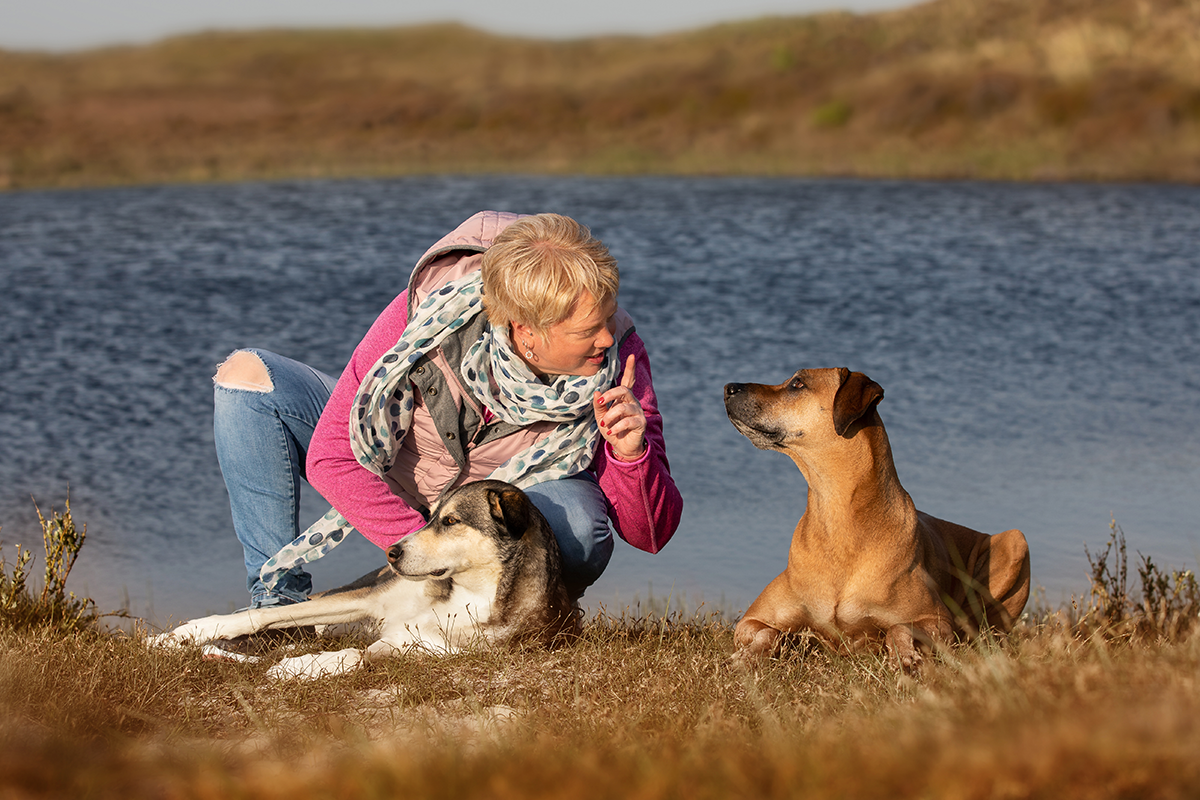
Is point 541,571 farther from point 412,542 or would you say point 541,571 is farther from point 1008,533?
point 1008,533

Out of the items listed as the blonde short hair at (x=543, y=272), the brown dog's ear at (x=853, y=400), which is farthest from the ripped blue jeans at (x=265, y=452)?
the brown dog's ear at (x=853, y=400)

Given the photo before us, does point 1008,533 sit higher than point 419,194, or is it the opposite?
point 419,194

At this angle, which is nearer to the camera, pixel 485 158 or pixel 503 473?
pixel 503 473

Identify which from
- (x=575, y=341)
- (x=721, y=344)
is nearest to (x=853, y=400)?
(x=575, y=341)

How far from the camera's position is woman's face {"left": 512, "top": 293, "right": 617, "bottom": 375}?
149 inches

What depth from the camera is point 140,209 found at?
60.8 feet

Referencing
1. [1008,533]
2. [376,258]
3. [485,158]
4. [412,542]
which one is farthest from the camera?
[485,158]

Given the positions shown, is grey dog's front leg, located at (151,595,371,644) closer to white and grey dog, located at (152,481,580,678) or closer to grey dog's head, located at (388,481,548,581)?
white and grey dog, located at (152,481,580,678)

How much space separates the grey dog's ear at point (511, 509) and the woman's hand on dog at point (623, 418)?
0.39 m

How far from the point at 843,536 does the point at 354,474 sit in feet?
5.94

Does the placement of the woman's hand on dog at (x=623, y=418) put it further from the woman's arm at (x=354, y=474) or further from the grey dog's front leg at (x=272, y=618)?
the grey dog's front leg at (x=272, y=618)

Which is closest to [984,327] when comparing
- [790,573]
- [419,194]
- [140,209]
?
[790,573]

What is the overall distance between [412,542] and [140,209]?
16.6 meters

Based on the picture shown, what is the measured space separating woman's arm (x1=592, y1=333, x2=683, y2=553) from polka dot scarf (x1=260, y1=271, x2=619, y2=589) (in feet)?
0.68
